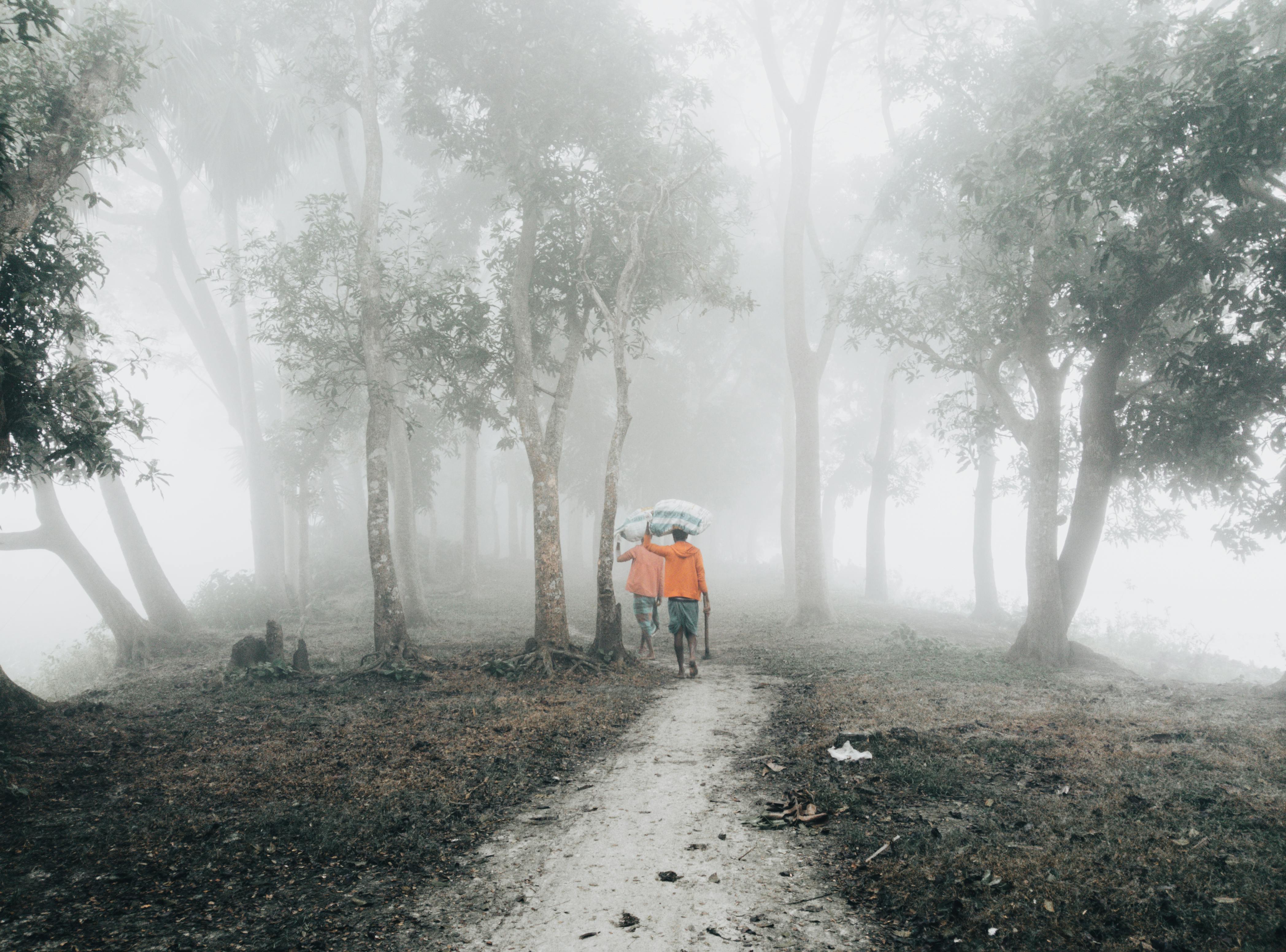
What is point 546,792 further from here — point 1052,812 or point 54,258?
point 54,258

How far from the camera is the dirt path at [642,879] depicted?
11.2 ft

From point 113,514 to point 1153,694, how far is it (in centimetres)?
1975

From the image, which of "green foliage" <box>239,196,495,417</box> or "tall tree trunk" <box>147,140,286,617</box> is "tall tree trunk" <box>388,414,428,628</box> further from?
"tall tree trunk" <box>147,140,286,617</box>

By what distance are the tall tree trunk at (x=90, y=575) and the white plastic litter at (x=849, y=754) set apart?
1370 centimetres

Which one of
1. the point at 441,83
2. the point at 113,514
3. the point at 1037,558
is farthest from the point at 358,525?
the point at 1037,558

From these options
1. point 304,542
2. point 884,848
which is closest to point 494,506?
point 304,542

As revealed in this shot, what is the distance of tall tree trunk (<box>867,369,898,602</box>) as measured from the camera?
24062 millimetres

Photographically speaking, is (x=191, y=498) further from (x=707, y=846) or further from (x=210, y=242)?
(x=707, y=846)

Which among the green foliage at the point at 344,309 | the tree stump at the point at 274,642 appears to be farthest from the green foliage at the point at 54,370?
the green foliage at the point at 344,309

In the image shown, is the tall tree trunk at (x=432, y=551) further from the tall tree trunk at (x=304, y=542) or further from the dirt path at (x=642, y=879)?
the dirt path at (x=642, y=879)

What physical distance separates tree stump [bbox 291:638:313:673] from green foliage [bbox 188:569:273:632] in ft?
24.9

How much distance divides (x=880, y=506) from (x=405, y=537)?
15930 mm

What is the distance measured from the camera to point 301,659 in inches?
403

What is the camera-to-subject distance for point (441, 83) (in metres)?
14.1
